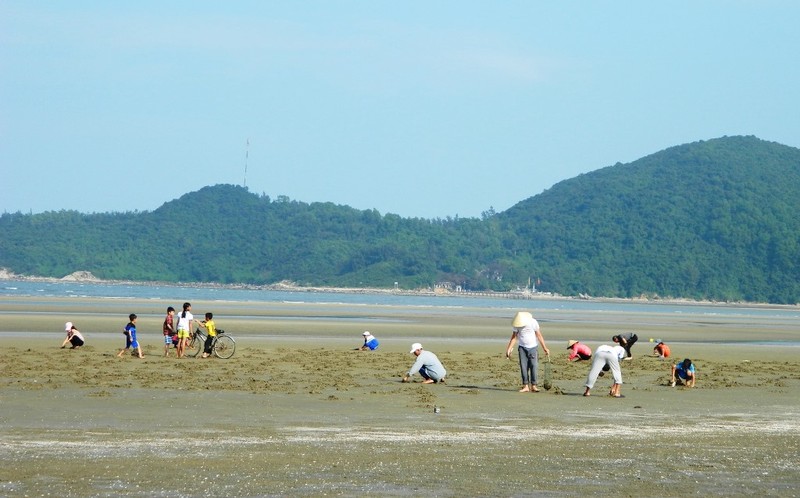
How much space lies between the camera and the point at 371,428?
47.3 feet

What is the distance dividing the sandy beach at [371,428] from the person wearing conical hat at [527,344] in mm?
467

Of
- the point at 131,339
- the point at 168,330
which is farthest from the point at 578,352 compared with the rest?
the point at 131,339

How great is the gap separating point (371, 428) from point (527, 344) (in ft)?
19.8

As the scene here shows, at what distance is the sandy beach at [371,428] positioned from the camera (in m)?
10.3

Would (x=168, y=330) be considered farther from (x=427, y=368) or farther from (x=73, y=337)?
(x=427, y=368)

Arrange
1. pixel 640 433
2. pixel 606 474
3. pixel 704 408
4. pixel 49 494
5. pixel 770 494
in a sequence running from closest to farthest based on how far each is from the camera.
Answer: pixel 49 494
pixel 770 494
pixel 606 474
pixel 640 433
pixel 704 408

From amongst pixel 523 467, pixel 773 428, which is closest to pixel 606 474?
pixel 523 467

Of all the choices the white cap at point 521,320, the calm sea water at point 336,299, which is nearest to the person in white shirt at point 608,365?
the white cap at point 521,320

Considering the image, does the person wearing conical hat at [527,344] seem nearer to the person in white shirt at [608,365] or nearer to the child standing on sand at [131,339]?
the person in white shirt at [608,365]

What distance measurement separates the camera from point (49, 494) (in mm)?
9289

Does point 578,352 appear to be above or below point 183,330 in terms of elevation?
below

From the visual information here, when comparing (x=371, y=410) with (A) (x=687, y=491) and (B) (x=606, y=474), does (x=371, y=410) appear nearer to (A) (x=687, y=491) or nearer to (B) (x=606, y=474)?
(B) (x=606, y=474)

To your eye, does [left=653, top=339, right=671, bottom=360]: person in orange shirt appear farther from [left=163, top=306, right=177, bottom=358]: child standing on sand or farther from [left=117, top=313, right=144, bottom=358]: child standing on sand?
[left=117, top=313, right=144, bottom=358]: child standing on sand

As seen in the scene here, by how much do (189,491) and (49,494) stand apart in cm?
121
